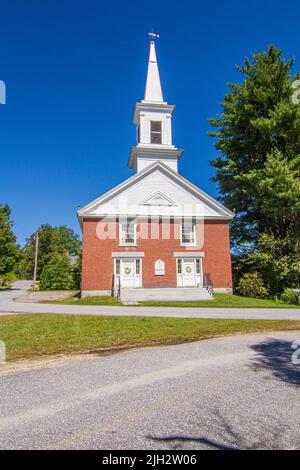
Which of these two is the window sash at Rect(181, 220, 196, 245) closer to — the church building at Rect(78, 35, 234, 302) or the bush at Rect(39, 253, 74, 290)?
the church building at Rect(78, 35, 234, 302)

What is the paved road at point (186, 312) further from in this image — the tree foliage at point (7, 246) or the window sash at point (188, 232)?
the tree foliage at point (7, 246)

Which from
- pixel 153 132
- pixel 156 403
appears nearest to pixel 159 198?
pixel 153 132

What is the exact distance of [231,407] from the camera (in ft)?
13.6

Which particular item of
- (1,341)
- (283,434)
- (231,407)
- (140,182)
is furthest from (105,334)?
(140,182)

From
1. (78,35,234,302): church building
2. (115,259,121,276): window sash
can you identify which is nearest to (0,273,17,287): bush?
(78,35,234,302): church building

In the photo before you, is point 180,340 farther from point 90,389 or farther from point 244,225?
point 244,225

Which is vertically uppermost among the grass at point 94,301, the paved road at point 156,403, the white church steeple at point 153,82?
the white church steeple at point 153,82

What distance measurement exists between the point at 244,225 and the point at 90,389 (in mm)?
25120

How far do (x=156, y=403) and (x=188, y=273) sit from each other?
20200 millimetres

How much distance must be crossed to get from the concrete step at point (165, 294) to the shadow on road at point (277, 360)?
43.1ft

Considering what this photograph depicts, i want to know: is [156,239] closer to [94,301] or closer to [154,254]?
[154,254]

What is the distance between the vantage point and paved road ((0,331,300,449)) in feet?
11.0

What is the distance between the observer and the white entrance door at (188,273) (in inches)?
951
